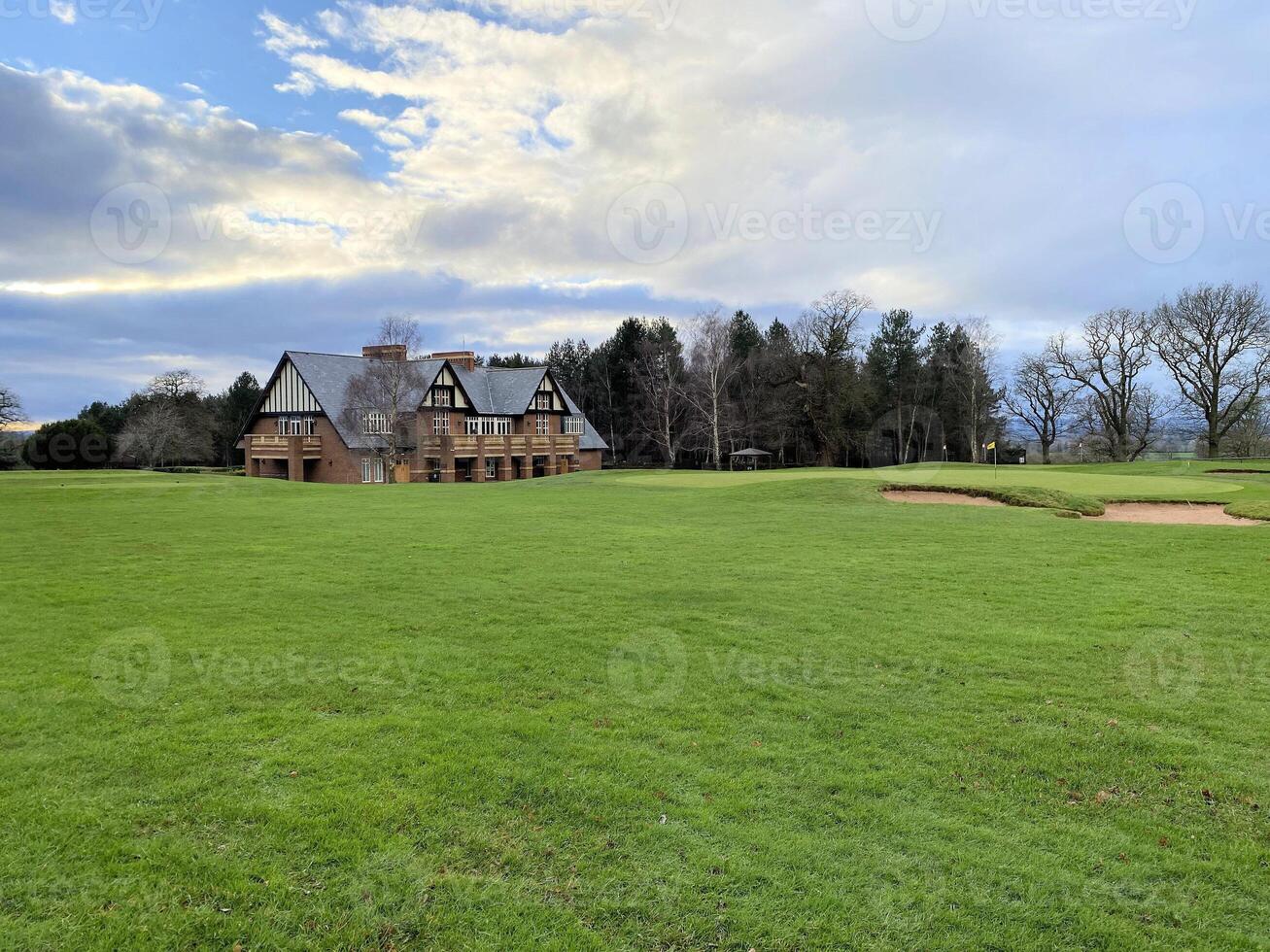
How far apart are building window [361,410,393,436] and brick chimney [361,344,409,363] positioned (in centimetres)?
420

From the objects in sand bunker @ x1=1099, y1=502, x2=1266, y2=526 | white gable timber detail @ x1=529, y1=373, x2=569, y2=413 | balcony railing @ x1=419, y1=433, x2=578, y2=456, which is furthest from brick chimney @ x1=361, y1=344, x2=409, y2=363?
sand bunker @ x1=1099, y1=502, x2=1266, y2=526

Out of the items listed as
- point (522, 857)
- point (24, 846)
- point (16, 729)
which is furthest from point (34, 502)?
point (522, 857)

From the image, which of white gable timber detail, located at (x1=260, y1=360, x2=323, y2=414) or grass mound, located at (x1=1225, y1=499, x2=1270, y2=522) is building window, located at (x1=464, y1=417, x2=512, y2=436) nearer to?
white gable timber detail, located at (x1=260, y1=360, x2=323, y2=414)

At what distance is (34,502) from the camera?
82.2ft

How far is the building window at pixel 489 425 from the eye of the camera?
65.5m

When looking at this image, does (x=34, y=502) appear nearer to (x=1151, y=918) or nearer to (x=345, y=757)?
(x=345, y=757)

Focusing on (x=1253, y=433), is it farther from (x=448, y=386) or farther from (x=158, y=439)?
(x=158, y=439)

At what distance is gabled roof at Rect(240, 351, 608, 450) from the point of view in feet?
191

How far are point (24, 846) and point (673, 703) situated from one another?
15.9 feet

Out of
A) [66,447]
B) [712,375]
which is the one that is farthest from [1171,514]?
[66,447]

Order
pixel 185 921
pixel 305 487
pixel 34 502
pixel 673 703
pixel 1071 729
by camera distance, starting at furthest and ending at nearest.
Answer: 1. pixel 305 487
2. pixel 34 502
3. pixel 673 703
4. pixel 1071 729
5. pixel 185 921

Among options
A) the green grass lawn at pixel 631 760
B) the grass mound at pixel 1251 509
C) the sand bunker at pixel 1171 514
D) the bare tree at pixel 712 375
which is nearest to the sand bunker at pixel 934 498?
the sand bunker at pixel 1171 514

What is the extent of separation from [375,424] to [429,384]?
617 cm

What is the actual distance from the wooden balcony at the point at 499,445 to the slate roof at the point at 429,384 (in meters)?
2.72
